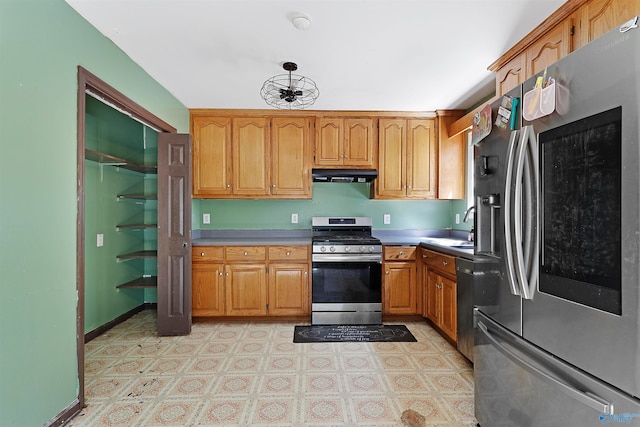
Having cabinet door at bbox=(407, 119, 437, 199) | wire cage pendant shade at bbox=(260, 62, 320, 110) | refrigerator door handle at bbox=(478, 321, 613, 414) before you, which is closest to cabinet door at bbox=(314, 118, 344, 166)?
wire cage pendant shade at bbox=(260, 62, 320, 110)

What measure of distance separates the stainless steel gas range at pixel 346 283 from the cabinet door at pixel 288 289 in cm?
10

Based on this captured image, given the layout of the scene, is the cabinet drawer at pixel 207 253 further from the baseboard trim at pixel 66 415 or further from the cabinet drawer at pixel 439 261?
the cabinet drawer at pixel 439 261

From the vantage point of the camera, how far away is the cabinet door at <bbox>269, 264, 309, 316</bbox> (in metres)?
3.28

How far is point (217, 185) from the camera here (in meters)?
3.52

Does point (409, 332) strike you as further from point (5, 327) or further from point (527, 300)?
point (5, 327)

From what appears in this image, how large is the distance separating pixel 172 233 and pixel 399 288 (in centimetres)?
249

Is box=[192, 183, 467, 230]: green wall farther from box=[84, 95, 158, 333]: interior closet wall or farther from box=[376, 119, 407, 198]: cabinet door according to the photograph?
box=[84, 95, 158, 333]: interior closet wall

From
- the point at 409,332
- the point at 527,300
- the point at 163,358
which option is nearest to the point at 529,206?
the point at 527,300

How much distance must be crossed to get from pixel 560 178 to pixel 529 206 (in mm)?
156

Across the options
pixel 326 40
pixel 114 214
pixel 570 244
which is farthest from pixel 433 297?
pixel 114 214

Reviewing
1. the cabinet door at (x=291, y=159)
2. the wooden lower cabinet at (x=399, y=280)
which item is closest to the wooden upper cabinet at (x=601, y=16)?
the wooden lower cabinet at (x=399, y=280)

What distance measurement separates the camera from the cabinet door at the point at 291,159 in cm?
354

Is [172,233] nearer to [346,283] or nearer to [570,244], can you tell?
[346,283]

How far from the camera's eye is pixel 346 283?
128 inches
